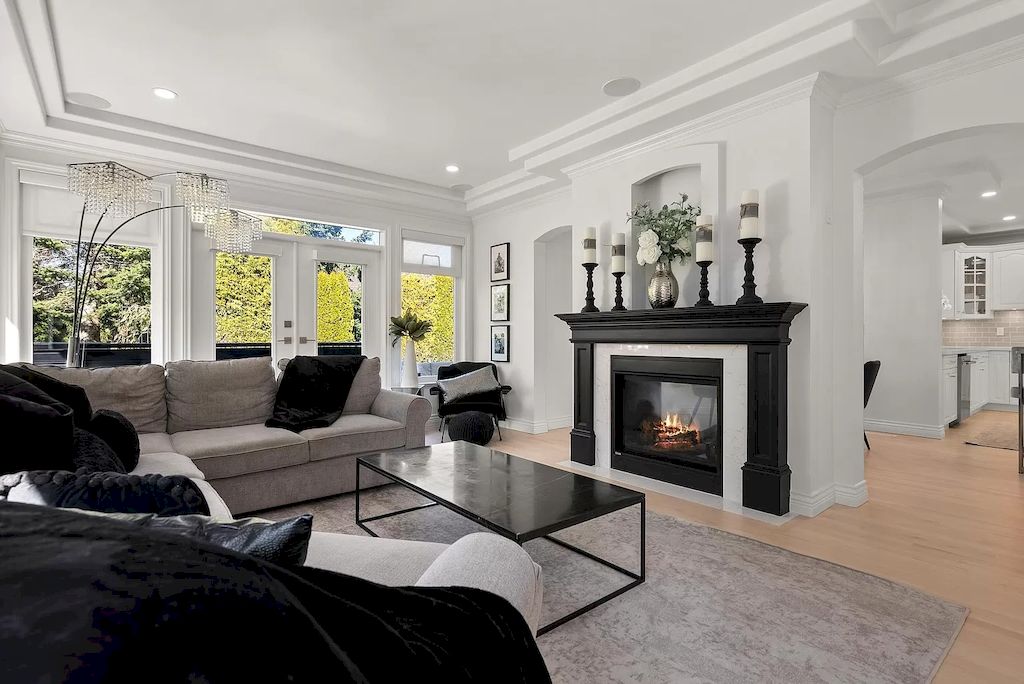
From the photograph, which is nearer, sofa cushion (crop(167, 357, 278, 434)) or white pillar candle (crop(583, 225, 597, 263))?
sofa cushion (crop(167, 357, 278, 434))

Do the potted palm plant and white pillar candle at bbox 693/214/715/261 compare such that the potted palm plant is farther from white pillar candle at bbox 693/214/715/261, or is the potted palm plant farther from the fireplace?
white pillar candle at bbox 693/214/715/261

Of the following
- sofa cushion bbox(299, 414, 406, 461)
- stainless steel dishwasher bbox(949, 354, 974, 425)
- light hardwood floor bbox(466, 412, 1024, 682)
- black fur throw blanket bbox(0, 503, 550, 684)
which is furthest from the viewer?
stainless steel dishwasher bbox(949, 354, 974, 425)

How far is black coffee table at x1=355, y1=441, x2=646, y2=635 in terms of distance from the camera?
76.0 inches

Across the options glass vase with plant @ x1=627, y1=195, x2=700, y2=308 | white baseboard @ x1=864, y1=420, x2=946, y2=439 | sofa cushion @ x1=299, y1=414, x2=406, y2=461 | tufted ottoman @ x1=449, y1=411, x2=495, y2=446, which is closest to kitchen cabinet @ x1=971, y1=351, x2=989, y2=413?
white baseboard @ x1=864, y1=420, x2=946, y2=439

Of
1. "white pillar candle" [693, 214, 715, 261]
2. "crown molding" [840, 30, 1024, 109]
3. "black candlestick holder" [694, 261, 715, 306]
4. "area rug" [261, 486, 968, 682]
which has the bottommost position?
"area rug" [261, 486, 968, 682]

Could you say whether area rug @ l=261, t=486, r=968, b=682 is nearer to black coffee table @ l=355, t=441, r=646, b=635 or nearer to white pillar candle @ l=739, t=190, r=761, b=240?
black coffee table @ l=355, t=441, r=646, b=635

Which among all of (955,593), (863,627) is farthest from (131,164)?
(955,593)

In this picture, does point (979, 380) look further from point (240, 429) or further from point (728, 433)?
point (240, 429)

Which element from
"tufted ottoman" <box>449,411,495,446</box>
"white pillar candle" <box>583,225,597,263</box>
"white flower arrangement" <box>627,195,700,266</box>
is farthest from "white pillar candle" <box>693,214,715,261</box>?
"tufted ottoman" <box>449,411,495,446</box>

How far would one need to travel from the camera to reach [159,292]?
4.60 meters

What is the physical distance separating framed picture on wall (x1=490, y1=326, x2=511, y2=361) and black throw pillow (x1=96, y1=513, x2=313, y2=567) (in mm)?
5415

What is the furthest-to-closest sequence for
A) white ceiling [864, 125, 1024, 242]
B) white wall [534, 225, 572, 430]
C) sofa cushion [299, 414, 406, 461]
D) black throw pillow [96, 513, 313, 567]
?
white wall [534, 225, 572, 430], white ceiling [864, 125, 1024, 242], sofa cushion [299, 414, 406, 461], black throw pillow [96, 513, 313, 567]

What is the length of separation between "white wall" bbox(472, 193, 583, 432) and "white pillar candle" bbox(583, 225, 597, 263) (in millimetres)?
1287

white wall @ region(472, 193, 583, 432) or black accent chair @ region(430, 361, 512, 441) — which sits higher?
white wall @ region(472, 193, 583, 432)
